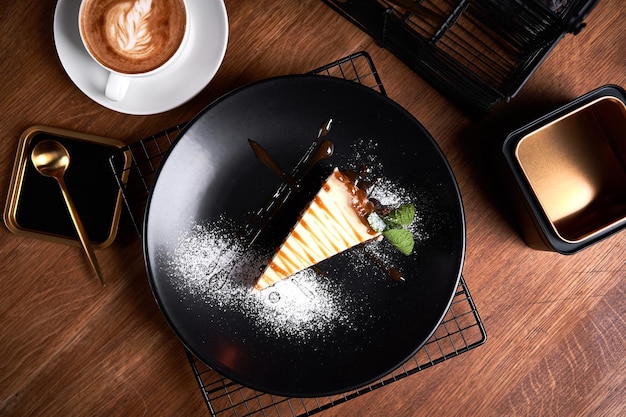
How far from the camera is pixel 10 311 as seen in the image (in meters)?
1.22

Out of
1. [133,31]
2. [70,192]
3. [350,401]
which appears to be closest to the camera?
[133,31]

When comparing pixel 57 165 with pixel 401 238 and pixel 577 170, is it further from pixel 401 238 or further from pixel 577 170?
pixel 577 170

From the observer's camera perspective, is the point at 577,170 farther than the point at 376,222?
Yes

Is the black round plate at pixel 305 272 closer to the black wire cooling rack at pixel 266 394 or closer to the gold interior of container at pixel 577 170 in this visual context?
the black wire cooling rack at pixel 266 394

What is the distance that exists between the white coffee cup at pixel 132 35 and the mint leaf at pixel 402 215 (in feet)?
1.73

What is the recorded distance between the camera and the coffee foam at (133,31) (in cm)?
107

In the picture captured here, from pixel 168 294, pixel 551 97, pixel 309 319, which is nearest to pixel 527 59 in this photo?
pixel 551 97

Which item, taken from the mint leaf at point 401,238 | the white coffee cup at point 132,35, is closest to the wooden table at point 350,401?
the white coffee cup at point 132,35

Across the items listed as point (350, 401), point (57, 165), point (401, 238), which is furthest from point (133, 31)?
point (350, 401)

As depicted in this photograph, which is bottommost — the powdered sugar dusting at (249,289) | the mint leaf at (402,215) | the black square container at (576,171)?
the powdered sugar dusting at (249,289)

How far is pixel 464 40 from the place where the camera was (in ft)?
3.90

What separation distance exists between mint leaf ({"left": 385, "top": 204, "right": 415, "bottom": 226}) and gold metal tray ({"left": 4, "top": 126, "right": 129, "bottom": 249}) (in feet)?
1.89

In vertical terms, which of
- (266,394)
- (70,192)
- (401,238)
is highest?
(401,238)

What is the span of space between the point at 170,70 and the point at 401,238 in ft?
1.88
